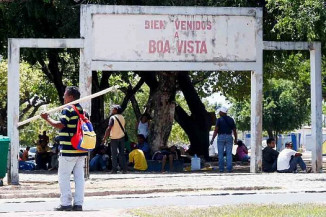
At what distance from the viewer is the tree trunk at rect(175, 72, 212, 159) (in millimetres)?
33938

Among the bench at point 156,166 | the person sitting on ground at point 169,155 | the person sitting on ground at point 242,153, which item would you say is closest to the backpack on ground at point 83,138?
the person sitting on ground at point 169,155

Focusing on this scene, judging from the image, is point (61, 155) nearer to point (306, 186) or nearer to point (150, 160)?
point (306, 186)

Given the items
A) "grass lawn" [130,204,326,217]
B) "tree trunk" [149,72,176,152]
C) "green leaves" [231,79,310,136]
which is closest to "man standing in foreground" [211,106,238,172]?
"tree trunk" [149,72,176,152]

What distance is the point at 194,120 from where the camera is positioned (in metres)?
35.0

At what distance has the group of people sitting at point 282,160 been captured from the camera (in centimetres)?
2155

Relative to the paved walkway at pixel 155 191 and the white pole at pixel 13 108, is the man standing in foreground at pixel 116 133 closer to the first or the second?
the paved walkway at pixel 155 191

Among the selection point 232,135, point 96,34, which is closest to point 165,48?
point 96,34

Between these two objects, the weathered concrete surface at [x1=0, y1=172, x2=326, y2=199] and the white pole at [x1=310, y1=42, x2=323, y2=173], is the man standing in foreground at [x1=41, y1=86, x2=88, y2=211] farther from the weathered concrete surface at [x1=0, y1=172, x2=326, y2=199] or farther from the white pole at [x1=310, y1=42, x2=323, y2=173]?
the white pole at [x1=310, y1=42, x2=323, y2=173]

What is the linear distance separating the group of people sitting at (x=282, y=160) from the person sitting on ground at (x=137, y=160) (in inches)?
125

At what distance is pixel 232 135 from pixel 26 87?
27.9 m

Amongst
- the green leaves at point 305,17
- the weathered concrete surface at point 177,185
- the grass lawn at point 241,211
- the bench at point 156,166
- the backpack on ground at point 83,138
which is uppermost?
the green leaves at point 305,17

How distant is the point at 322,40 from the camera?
22000 millimetres

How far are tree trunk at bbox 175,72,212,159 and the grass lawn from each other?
865 inches

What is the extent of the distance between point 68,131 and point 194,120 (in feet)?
74.8
